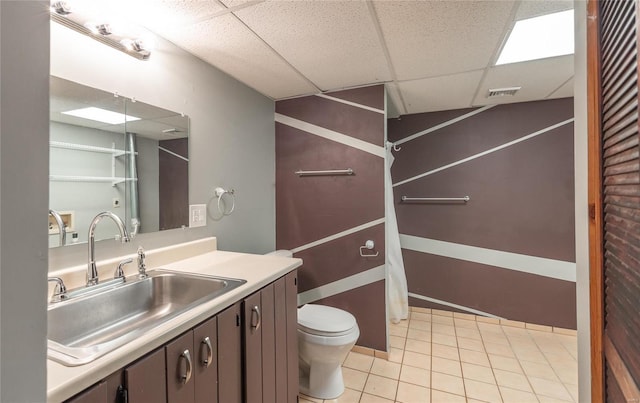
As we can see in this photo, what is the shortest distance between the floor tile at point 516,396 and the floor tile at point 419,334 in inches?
27.2

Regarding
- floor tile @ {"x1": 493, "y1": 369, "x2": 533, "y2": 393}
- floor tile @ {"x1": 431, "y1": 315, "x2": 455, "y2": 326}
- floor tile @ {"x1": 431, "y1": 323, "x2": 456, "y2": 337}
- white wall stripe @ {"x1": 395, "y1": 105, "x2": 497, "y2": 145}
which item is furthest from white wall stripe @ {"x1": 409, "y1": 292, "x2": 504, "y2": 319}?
white wall stripe @ {"x1": 395, "y1": 105, "x2": 497, "y2": 145}

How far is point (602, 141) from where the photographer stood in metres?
0.78

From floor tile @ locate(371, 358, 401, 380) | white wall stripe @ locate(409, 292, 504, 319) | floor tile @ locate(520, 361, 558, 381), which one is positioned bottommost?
floor tile @ locate(520, 361, 558, 381)

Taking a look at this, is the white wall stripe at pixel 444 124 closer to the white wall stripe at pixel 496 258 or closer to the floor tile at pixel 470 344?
the white wall stripe at pixel 496 258

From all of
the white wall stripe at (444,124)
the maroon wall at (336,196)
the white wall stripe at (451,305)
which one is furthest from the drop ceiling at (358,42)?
the white wall stripe at (451,305)

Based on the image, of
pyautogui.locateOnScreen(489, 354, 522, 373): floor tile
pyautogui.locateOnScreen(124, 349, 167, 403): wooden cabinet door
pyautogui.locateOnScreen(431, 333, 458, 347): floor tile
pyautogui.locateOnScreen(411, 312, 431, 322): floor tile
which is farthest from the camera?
pyautogui.locateOnScreen(411, 312, 431, 322): floor tile

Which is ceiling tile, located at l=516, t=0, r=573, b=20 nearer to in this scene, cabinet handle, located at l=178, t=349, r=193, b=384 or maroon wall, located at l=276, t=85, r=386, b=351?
maroon wall, located at l=276, t=85, r=386, b=351

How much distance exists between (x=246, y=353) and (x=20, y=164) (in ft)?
3.32

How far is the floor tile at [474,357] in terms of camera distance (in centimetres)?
210

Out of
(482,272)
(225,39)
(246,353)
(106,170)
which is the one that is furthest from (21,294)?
(482,272)

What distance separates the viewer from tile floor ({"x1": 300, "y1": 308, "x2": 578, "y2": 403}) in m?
1.75

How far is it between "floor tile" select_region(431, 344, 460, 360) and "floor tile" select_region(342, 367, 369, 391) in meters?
0.66

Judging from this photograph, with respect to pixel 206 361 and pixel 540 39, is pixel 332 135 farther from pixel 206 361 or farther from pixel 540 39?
pixel 206 361

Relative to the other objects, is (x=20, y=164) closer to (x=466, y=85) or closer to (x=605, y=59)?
(x=605, y=59)
